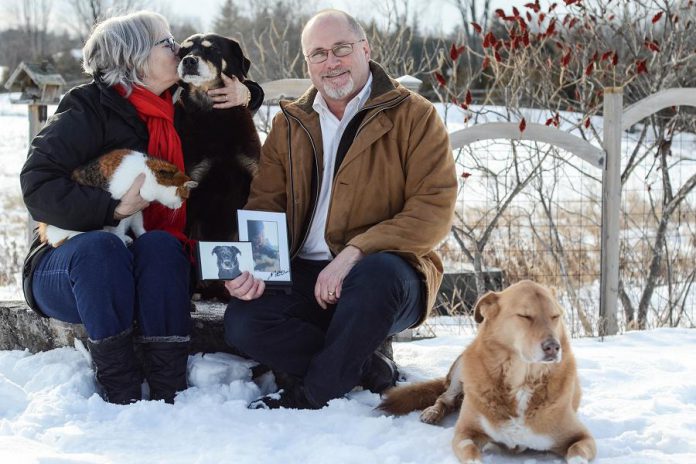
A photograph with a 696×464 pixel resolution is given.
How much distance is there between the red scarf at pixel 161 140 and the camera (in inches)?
Answer: 117

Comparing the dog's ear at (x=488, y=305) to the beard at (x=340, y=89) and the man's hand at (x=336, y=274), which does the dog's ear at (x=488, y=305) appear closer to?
the man's hand at (x=336, y=274)

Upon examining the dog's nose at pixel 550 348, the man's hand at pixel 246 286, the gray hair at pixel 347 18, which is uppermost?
the gray hair at pixel 347 18

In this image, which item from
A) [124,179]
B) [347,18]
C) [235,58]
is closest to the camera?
[124,179]

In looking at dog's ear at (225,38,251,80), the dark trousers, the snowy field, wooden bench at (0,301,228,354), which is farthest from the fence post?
wooden bench at (0,301,228,354)

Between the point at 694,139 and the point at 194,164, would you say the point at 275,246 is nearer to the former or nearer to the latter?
the point at 194,164

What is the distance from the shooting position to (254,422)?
102 inches

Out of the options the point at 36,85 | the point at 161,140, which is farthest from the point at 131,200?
the point at 36,85

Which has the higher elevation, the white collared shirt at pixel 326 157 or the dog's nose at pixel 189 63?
the dog's nose at pixel 189 63

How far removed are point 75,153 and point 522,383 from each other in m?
1.83

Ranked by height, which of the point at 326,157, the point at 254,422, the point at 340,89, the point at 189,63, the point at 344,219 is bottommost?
the point at 254,422

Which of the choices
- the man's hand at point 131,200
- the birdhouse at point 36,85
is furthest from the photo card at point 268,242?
the birdhouse at point 36,85

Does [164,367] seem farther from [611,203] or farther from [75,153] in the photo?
[611,203]

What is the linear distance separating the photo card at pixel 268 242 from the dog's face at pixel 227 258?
8 cm

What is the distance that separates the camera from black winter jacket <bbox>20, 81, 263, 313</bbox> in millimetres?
2717
